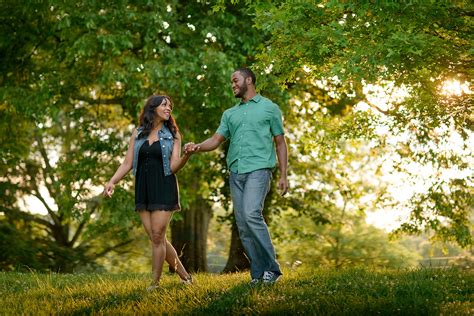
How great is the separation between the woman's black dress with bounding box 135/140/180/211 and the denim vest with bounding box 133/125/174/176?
1.5 inches

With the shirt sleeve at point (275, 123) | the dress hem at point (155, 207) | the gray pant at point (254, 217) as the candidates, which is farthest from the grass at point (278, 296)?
the shirt sleeve at point (275, 123)

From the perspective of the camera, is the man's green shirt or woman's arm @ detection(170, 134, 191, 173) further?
woman's arm @ detection(170, 134, 191, 173)

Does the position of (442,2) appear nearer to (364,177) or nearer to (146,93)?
(146,93)

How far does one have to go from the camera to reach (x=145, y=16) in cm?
1415

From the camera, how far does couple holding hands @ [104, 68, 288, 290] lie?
285 inches

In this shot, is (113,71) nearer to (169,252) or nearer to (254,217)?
(169,252)

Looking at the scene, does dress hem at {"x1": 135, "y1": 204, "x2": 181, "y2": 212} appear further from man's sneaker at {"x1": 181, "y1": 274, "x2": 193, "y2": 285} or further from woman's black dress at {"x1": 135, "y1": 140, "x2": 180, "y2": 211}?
man's sneaker at {"x1": 181, "y1": 274, "x2": 193, "y2": 285}

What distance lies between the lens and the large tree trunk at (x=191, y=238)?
19.1m

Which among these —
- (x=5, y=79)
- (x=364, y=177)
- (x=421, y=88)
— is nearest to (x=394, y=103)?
(x=421, y=88)

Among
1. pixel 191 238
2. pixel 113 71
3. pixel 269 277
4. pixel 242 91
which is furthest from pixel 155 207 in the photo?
pixel 191 238

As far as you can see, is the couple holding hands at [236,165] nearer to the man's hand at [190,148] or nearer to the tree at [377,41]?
the man's hand at [190,148]

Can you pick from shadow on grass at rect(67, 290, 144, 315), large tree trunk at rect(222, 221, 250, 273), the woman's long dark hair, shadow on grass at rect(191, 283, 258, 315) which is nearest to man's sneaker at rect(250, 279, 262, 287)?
shadow on grass at rect(191, 283, 258, 315)

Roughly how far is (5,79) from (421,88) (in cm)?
1019

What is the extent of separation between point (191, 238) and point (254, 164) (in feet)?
40.5
